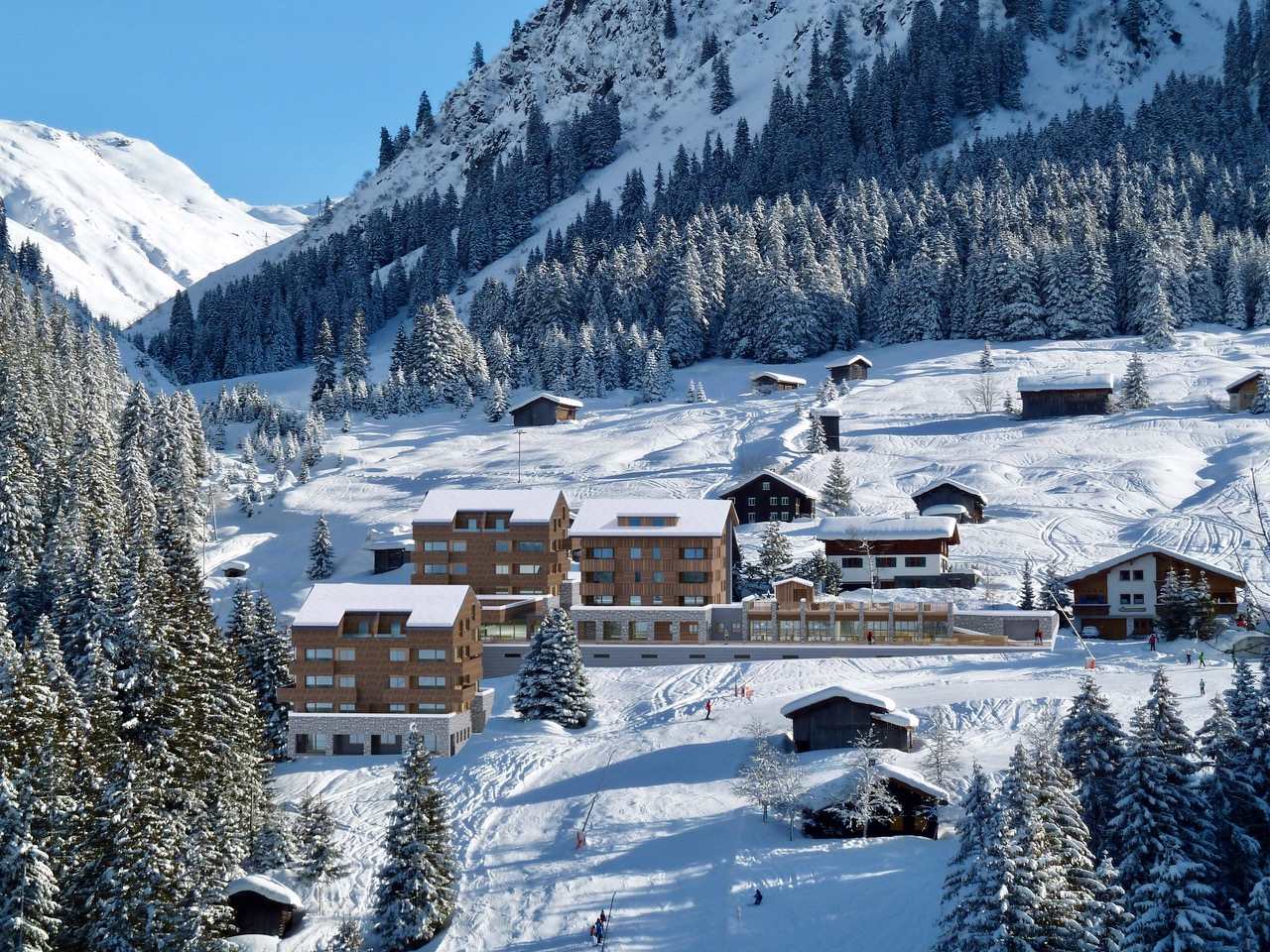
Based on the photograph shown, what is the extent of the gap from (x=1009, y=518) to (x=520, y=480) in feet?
121

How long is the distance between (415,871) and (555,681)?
630 inches

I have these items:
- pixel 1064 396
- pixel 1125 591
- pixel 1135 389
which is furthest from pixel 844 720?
pixel 1135 389

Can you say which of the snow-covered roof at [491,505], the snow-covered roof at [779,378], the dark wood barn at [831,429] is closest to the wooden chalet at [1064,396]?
the dark wood barn at [831,429]

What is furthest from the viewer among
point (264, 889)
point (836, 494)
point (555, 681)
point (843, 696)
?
point (836, 494)

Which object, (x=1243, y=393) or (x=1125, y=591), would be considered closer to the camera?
(x=1125, y=591)

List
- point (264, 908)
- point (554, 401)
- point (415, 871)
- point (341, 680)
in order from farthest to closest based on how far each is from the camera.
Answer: point (554, 401), point (341, 680), point (264, 908), point (415, 871)

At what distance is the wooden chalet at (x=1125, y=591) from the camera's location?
205ft

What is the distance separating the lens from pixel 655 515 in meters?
69.6

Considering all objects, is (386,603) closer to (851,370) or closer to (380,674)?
(380,674)

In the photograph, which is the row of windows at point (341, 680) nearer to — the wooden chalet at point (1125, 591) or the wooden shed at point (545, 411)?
the wooden chalet at point (1125, 591)

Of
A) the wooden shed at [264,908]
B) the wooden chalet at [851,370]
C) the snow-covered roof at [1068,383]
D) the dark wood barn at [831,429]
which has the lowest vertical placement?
the wooden shed at [264,908]

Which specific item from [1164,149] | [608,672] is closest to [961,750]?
[608,672]

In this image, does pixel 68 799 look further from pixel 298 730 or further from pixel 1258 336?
pixel 1258 336

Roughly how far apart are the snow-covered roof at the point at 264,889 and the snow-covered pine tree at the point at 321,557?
44325 mm
